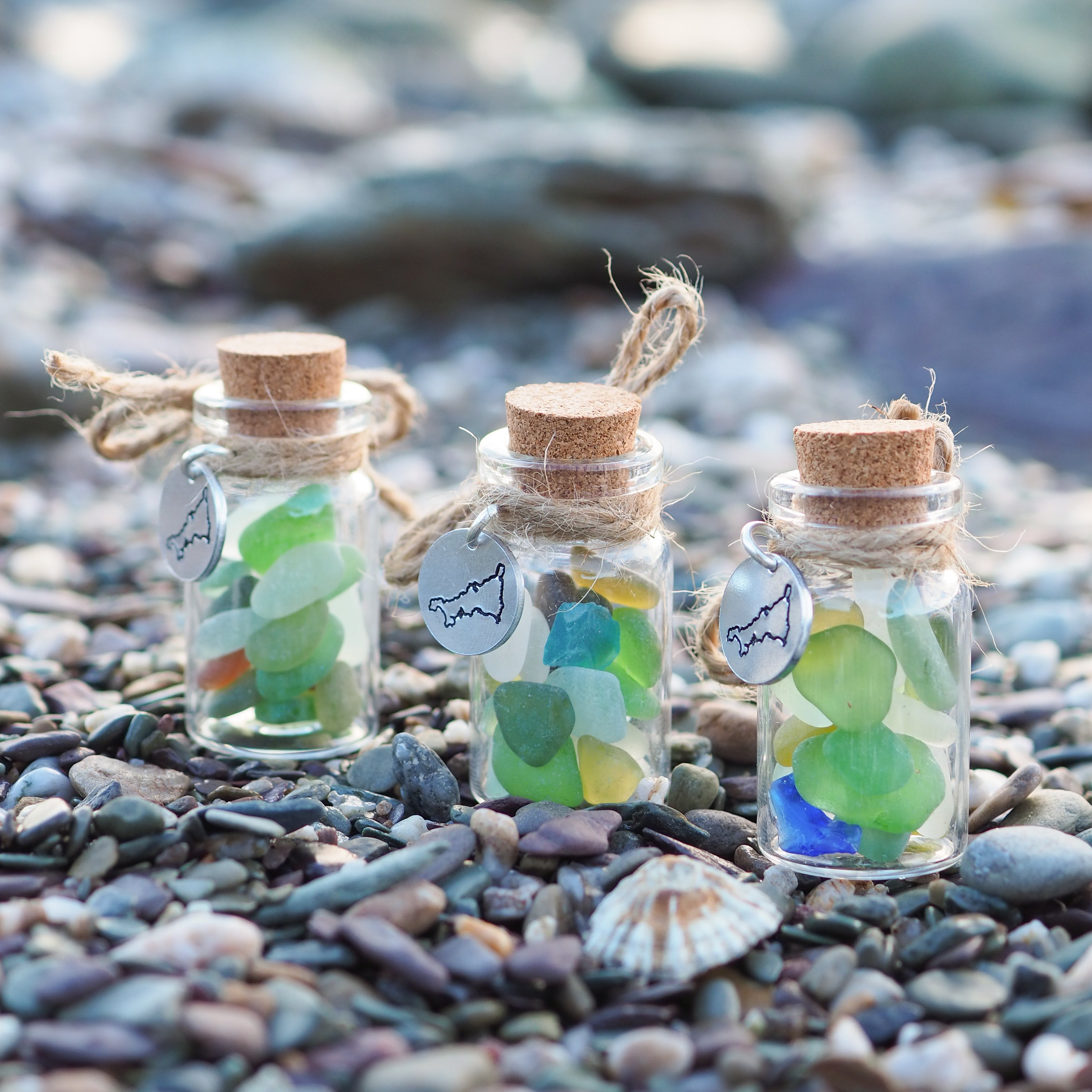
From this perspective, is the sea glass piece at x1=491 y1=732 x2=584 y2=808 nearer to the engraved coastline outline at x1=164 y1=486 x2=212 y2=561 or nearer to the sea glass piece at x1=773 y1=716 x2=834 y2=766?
the sea glass piece at x1=773 y1=716 x2=834 y2=766

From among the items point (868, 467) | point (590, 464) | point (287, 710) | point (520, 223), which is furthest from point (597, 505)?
point (520, 223)

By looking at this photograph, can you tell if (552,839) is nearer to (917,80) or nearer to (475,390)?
(475,390)

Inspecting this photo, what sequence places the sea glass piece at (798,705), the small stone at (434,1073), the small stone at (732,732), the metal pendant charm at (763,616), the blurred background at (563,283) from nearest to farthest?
the small stone at (434,1073) → the metal pendant charm at (763,616) → the sea glass piece at (798,705) → the small stone at (732,732) → the blurred background at (563,283)

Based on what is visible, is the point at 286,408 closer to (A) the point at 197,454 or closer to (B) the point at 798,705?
(A) the point at 197,454

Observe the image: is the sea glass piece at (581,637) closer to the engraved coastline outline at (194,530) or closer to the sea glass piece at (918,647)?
the sea glass piece at (918,647)

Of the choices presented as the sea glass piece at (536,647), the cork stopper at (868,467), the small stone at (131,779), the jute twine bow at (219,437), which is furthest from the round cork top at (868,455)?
the small stone at (131,779)

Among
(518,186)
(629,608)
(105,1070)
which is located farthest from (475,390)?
(105,1070)
